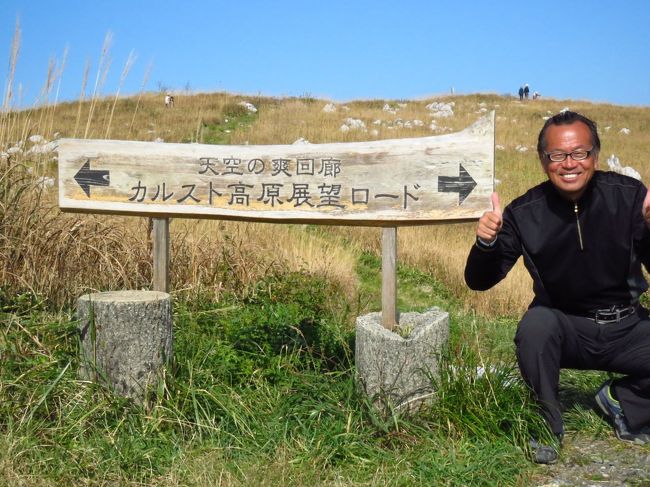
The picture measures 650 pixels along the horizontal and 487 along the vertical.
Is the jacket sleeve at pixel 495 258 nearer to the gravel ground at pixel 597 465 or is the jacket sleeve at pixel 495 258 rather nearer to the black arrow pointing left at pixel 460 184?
the black arrow pointing left at pixel 460 184

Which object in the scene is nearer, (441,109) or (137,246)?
(137,246)

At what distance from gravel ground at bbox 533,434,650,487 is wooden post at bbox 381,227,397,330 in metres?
1.01

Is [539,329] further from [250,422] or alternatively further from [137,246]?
[137,246]

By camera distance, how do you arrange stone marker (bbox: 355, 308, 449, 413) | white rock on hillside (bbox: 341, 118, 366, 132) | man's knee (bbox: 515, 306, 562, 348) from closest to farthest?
man's knee (bbox: 515, 306, 562, 348)
stone marker (bbox: 355, 308, 449, 413)
white rock on hillside (bbox: 341, 118, 366, 132)

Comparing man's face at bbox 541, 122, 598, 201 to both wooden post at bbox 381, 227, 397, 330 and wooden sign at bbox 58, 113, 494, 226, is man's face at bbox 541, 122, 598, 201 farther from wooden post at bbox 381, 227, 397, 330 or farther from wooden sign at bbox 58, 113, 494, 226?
wooden post at bbox 381, 227, 397, 330

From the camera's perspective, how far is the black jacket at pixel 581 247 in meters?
3.36

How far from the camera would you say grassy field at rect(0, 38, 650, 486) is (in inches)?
122

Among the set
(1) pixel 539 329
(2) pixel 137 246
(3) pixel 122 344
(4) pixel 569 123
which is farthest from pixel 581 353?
(2) pixel 137 246

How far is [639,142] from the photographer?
2414 centimetres

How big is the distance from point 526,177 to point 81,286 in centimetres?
1399

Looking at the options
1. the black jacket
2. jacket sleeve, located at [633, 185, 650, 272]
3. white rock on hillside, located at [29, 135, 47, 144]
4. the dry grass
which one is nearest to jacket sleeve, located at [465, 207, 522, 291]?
the black jacket

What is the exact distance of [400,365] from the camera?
3.46 m

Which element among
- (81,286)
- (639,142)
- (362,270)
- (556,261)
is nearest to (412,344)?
(556,261)

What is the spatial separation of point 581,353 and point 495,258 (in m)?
0.61
